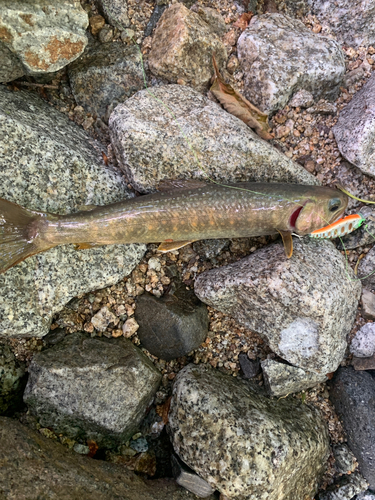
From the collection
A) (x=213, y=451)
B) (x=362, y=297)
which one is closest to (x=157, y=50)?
(x=362, y=297)

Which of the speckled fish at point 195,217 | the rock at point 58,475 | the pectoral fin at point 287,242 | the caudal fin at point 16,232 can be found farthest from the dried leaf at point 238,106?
the rock at point 58,475

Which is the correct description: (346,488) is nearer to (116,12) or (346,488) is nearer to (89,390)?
(89,390)

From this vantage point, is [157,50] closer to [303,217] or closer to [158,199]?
[158,199]

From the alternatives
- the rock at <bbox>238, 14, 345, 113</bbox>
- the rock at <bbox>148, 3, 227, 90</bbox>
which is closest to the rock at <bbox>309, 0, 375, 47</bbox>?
the rock at <bbox>238, 14, 345, 113</bbox>

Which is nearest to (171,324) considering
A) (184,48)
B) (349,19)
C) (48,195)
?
(48,195)

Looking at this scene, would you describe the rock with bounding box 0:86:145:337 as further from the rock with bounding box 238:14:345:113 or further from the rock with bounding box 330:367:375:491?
the rock with bounding box 330:367:375:491

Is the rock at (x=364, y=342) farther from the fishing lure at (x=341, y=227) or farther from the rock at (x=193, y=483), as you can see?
the rock at (x=193, y=483)
